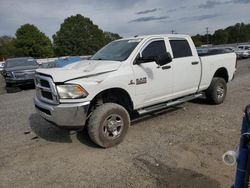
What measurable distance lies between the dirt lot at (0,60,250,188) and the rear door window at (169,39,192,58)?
4.82 feet

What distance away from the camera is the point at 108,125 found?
479 centimetres

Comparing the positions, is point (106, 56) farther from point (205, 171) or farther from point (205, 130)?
point (205, 171)

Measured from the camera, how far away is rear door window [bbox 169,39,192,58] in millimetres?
6188

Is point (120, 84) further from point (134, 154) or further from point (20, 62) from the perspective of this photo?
point (20, 62)

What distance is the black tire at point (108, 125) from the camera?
4.60 metres

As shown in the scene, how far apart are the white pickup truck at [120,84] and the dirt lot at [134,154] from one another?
47 centimetres

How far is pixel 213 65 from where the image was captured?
7.05 meters

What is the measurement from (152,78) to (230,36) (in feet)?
317

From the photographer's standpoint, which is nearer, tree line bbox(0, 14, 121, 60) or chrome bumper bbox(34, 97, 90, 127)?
chrome bumper bbox(34, 97, 90, 127)

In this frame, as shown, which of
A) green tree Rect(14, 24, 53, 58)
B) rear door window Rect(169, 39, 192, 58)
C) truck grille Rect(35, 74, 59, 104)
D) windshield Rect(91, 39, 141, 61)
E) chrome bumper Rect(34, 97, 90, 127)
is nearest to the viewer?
chrome bumper Rect(34, 97, 90, 127)

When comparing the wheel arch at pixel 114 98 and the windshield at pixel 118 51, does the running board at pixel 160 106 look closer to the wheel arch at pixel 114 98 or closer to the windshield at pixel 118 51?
the wheel arch at pixel 114 98

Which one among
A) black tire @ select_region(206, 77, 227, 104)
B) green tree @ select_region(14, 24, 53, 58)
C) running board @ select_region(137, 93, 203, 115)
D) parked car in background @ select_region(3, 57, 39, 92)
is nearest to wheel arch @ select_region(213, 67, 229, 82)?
black tire @ select_region(206, 77, 227, 104)

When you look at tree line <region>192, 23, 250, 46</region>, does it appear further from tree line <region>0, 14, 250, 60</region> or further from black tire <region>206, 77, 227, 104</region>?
black tire <region>206, 77, 227, 104</region>

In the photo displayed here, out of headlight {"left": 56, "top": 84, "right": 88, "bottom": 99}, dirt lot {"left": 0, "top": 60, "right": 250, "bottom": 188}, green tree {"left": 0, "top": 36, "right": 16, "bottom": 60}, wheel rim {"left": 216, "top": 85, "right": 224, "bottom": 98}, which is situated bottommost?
dirt lot {"left": 0, "top": 60, "right": 250, "bottom": 188}
